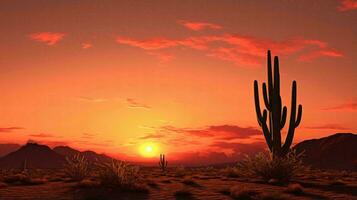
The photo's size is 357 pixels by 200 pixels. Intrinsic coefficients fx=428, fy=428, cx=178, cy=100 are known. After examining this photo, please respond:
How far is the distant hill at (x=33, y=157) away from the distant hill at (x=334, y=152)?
276 feet

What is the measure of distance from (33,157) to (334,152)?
104313mm

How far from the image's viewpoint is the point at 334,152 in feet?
310

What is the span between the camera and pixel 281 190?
1695 cm

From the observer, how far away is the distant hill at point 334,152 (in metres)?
88.5

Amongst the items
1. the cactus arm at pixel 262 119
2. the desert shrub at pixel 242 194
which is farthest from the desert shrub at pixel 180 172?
the desert shrub at pixel 242 194

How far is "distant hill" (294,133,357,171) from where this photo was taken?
290 feet

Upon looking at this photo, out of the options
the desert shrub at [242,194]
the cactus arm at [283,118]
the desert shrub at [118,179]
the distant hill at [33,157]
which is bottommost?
the desert shrub at [242,194]

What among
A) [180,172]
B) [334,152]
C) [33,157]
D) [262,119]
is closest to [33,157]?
[33,157]

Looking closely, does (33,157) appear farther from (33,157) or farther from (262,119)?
(262,119)

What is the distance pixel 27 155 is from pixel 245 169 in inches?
5700

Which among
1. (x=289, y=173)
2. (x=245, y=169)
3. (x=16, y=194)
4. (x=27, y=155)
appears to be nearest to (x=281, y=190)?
(x=289, y=173)

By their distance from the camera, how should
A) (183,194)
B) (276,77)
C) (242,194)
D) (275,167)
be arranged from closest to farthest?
(242,194), (183,194), (275,167), (276,77)

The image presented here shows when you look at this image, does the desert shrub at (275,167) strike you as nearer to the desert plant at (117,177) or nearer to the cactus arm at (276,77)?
the cactus arm at (276,77)

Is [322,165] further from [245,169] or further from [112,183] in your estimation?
[112,183]
